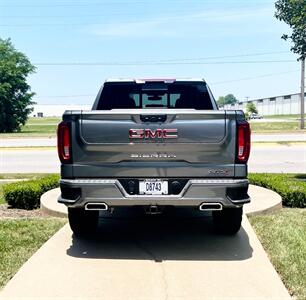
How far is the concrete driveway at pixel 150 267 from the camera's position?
4.26 meters

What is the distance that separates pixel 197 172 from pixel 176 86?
2.42 m

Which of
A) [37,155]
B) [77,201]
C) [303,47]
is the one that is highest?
[303,47]

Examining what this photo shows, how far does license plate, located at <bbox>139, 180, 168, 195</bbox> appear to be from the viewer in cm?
494

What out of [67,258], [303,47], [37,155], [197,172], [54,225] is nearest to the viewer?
[197,172]

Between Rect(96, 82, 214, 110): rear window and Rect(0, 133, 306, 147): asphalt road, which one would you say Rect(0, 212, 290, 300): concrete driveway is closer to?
Rect(96, 82, 214, 110): rear window

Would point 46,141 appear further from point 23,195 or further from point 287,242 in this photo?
point 287,242

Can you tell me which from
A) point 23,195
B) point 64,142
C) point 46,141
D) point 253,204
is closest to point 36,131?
point 46,141

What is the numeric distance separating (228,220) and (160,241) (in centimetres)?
88

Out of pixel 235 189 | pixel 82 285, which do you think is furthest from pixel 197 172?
pixel 82 285

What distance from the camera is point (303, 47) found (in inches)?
390

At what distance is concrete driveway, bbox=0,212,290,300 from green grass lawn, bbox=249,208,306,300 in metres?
0.11

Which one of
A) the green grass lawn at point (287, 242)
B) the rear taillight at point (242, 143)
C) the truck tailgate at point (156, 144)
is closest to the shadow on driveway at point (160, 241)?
the green grass lawn at point (287, 242)

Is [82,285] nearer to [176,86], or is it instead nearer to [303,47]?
[176,86]

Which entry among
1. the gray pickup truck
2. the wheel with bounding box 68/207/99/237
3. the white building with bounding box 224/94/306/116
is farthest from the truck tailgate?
the white building with bounding box 224/94/306/116
